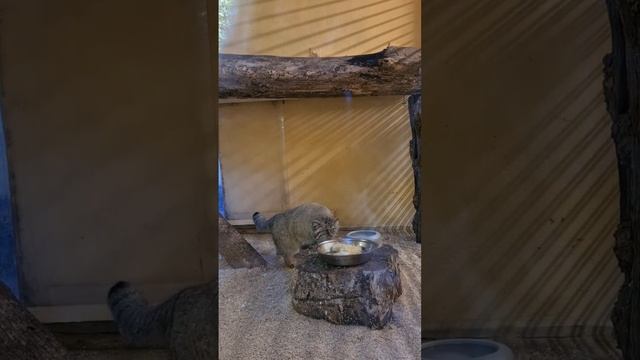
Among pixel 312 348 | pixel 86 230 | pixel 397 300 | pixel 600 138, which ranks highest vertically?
pixel 600 138

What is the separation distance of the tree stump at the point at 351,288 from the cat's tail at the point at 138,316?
16.2 inches

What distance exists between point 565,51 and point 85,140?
4.78ft

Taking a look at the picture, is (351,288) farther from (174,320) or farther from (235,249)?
(174,320)

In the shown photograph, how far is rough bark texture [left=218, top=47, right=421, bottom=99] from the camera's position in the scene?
1.38 meters

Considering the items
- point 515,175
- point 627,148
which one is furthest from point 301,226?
point 627,148

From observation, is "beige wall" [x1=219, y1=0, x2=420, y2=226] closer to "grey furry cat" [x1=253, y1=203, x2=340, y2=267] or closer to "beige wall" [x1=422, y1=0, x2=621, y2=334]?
"grey furry cat" [x1=253, y1=203, x2=340, y2=267]

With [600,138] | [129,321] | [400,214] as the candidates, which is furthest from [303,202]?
[600,138]

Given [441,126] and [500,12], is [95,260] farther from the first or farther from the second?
[500,12]

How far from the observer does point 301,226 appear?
1.42m

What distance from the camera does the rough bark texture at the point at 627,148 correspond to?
3.43ft

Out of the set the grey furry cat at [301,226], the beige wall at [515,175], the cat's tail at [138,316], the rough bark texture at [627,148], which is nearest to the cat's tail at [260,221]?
the grey furry cat at [301,226]

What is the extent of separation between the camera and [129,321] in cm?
156

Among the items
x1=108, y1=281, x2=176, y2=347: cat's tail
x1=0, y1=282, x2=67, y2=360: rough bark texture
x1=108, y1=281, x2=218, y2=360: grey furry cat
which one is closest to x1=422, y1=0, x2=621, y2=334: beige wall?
x1=108, y1=281, x2=218, y2=360: grey furry cat

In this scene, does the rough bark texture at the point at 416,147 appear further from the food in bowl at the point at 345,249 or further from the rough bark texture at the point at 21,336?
the rough bark texture at the point at 21,336
